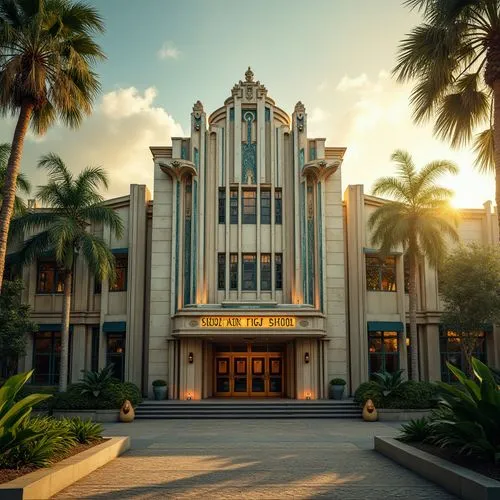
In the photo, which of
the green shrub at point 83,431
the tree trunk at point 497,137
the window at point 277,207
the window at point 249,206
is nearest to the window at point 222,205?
the window at point 249,206

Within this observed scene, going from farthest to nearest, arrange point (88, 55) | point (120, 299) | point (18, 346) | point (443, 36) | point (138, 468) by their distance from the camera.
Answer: point (120, 299) → point (18, 346) → point (88, 55) → point (443, 36) → point (138, 468)

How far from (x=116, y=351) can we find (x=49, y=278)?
18.3 feet

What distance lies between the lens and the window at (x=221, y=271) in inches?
1106

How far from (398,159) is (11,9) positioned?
1743cm

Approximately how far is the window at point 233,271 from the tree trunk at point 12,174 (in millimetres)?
13136

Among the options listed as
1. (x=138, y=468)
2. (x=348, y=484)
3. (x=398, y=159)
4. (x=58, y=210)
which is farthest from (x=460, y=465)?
(x=58, y=210)

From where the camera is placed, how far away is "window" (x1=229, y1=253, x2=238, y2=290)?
92.1ft

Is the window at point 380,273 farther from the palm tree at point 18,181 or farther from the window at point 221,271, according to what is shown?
the palm tree at point 18,181

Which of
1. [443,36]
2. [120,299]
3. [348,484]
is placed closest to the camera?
[348,484]

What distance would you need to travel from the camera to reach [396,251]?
29.7m

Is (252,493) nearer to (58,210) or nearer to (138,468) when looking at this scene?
(138,468)

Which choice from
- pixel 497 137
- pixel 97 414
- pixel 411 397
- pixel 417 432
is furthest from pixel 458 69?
pixel 97 414

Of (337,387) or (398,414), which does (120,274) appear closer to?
(337,387)

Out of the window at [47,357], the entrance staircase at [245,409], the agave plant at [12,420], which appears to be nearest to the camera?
the agave plant at [12,420]
